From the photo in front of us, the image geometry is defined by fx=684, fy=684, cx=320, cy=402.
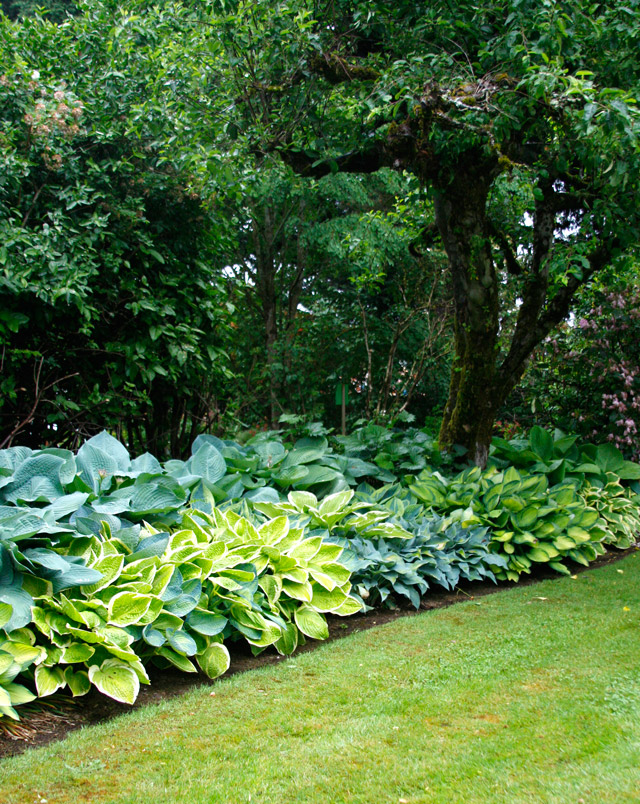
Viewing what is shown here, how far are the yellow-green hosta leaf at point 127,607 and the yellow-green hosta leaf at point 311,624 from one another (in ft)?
2.87

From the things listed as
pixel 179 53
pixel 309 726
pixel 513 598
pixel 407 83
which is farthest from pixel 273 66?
pixel 309 726

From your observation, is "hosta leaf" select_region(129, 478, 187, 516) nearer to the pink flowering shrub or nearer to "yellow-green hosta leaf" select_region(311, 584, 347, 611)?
"yellow-green hosta leaf" select_region(311, 584, 347, 611)

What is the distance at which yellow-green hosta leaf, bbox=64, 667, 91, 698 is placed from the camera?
2566 mm

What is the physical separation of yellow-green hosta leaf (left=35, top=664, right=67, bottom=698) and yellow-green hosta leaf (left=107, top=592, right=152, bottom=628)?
0.85ft

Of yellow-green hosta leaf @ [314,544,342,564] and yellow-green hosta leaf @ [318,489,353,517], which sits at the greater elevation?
yellow-green hosta leaf @ [318,489,353,517]

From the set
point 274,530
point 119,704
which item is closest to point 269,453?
point 274,530

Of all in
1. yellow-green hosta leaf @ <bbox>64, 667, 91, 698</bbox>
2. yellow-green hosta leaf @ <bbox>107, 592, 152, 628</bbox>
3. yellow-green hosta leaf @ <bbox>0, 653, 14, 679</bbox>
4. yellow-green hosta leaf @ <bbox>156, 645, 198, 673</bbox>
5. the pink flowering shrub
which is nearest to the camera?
yellow-green hosta leaf @ <bbox>0, 653, 14, 679</bbox>

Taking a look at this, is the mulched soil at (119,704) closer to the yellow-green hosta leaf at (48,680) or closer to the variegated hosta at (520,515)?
the yellow-green hosta leaf at (48,680)

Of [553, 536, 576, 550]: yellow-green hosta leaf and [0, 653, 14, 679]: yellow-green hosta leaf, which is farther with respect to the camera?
[553, 536, 576, 550]: yellow-green hosta leaf

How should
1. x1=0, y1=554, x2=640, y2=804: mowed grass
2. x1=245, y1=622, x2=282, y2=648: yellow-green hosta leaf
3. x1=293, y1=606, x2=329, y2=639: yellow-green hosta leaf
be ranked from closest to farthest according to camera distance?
x1=0, y1=554, x2=640, y2=804: mowed grass, x1=245, y1=622, x2=282, y2=648: yellow-green hosta leaf, x1=293, y1=606, x2=329, y2=639: yellow-green hosta leaf

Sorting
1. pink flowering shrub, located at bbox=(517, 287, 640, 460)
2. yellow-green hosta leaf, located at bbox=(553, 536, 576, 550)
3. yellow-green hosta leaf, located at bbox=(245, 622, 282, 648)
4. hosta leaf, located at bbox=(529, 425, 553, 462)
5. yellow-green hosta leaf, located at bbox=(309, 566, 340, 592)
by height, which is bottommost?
yellow-green hosta leaf, located at bbox=(245, 622, 282, 648)

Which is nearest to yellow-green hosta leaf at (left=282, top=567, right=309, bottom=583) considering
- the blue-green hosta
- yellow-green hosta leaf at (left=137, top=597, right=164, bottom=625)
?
the blue-green hosta

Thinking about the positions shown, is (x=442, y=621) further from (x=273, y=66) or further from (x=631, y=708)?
(x=273, y=66)

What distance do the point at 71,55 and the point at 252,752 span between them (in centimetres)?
584
